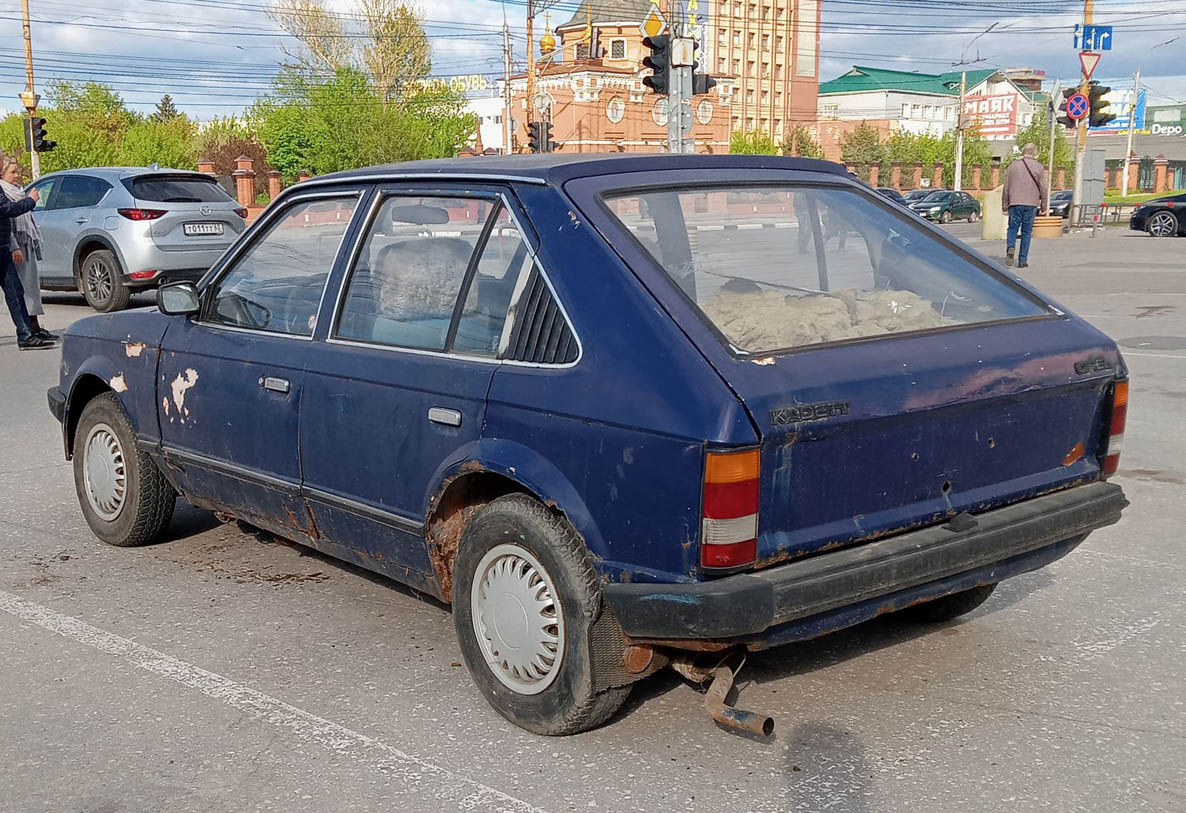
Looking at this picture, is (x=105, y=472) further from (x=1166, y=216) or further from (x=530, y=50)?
(x=530, y=50)

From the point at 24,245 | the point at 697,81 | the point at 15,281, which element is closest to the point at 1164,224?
the point at 697,81

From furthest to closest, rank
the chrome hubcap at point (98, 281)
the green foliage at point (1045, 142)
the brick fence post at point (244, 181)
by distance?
the green foliage at point (1045, 142) → the brick fence post at point (244, 181) → the chrome hubcap at point (98, 281)

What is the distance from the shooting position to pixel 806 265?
4531 millimetres

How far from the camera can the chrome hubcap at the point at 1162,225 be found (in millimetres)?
32656

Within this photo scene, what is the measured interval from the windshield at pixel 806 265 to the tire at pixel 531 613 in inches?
30.7

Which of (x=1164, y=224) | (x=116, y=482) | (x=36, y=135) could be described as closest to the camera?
(x=116, y=482)

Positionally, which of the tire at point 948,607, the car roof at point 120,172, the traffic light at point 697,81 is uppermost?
the traffic light at point 697,81

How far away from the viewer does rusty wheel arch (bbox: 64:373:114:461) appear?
18.4 feet

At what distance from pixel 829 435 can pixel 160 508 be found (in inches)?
133

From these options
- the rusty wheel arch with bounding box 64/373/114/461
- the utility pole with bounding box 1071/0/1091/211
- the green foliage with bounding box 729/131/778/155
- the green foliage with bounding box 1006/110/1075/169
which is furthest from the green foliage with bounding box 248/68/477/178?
the rusty wheel arch with bounding box 64/373/114/461

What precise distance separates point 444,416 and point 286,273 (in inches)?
56.0

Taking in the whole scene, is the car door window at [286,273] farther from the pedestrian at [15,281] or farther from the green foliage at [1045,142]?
the green foliage at [1045,142]

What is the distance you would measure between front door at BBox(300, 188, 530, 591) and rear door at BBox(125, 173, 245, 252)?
11.7 m

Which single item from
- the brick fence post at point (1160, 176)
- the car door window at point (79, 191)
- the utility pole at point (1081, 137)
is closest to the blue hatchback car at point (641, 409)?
the car door window at point (79, 191)
